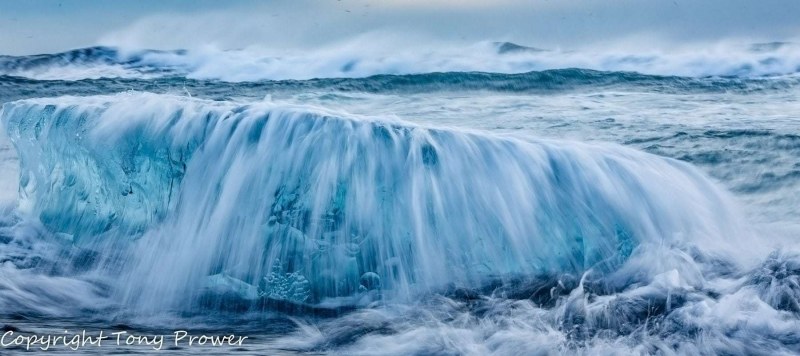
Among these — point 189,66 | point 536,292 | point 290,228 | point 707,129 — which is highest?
point 189,66

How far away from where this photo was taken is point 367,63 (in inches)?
611

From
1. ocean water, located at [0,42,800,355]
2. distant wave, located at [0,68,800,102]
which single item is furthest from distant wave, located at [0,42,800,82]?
ocean water, located at [0,42,800,355]

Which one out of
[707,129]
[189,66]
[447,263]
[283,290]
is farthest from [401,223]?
[189,66]

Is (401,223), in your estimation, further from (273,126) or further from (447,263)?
(273,126)

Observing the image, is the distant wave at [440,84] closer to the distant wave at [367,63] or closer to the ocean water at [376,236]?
the distant wave at [367,63]

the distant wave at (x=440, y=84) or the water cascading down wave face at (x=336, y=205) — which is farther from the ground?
the distant wave at (x=440, y=84)

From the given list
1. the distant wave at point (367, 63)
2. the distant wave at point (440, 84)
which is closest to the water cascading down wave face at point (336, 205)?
the distant wave at point (440, 84)

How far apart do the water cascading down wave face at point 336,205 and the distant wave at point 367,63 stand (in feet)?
25.6

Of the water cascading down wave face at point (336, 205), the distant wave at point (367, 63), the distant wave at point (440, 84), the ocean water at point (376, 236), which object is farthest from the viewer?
the distant wave at point (367, 63)

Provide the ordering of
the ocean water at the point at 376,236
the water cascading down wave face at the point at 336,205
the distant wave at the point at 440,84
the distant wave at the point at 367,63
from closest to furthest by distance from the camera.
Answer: the ocean water at the point at 376,236 → the water cascading down wave face at the point at 336,205 → the distant wave at the point at 440,84 → the distant wave at the point at 367,63

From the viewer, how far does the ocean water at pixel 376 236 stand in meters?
5.15

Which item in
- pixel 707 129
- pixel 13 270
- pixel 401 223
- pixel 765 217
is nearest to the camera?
pixel 401 223

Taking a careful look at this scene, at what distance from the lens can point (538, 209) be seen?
6.27 meters

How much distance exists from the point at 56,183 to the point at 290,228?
2258 mm
